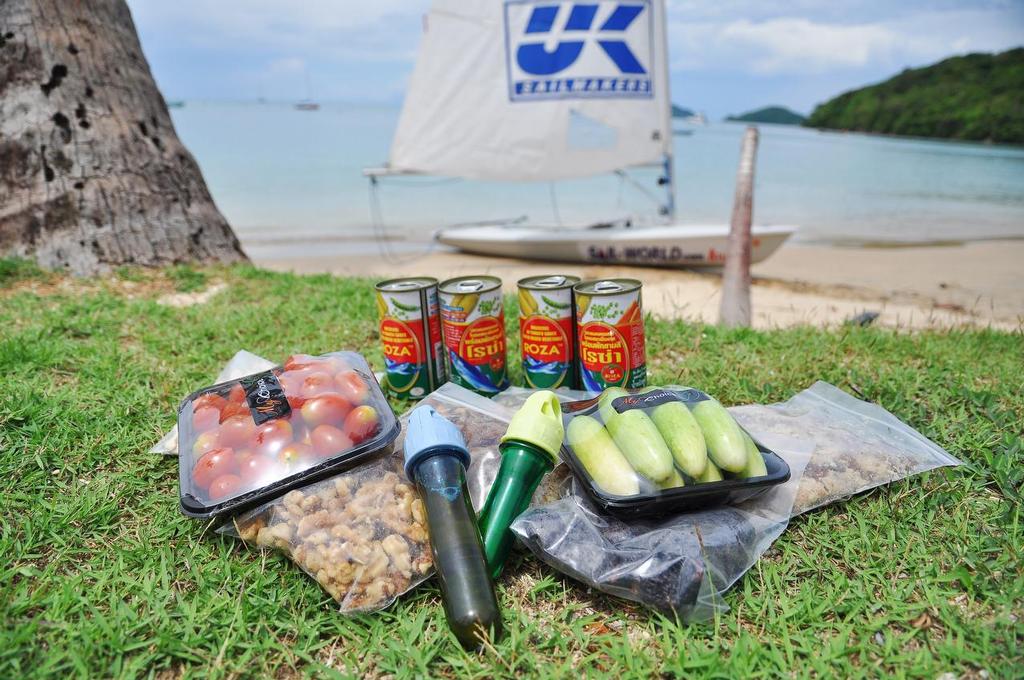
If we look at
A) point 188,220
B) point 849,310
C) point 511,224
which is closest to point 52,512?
point 188,220

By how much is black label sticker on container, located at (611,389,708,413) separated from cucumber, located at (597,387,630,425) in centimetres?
2

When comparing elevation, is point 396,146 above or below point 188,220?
above

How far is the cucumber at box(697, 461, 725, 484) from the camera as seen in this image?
1683 millimetres

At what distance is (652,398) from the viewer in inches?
77.3

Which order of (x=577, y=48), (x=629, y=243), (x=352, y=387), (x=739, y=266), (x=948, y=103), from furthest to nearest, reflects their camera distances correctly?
(x=948, y=103), (x=629, y=243), (x=577, y=48), (x=739, y=266), (x=352, y=387)

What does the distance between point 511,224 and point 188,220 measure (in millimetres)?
8043

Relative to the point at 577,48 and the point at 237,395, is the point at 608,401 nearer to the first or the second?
the point at 237,395

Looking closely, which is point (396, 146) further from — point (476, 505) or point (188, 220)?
point (476, 505)

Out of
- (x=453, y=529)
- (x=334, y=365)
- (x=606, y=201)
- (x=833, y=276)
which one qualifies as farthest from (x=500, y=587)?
(x=606, y=201)

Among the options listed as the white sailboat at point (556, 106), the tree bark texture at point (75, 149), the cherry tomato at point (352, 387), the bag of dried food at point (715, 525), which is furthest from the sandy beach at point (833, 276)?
the cherry tomato at point (352, 387)

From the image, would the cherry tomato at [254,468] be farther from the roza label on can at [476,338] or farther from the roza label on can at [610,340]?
the roza label on can at [610,340]

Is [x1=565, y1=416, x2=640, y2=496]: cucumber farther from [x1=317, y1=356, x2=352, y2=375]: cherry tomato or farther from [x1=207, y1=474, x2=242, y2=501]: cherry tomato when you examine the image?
[x1=207, y1=474, x2=242, y2=501]: cherry tomato

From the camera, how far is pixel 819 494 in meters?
1.89

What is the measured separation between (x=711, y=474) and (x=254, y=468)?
1231 mm
